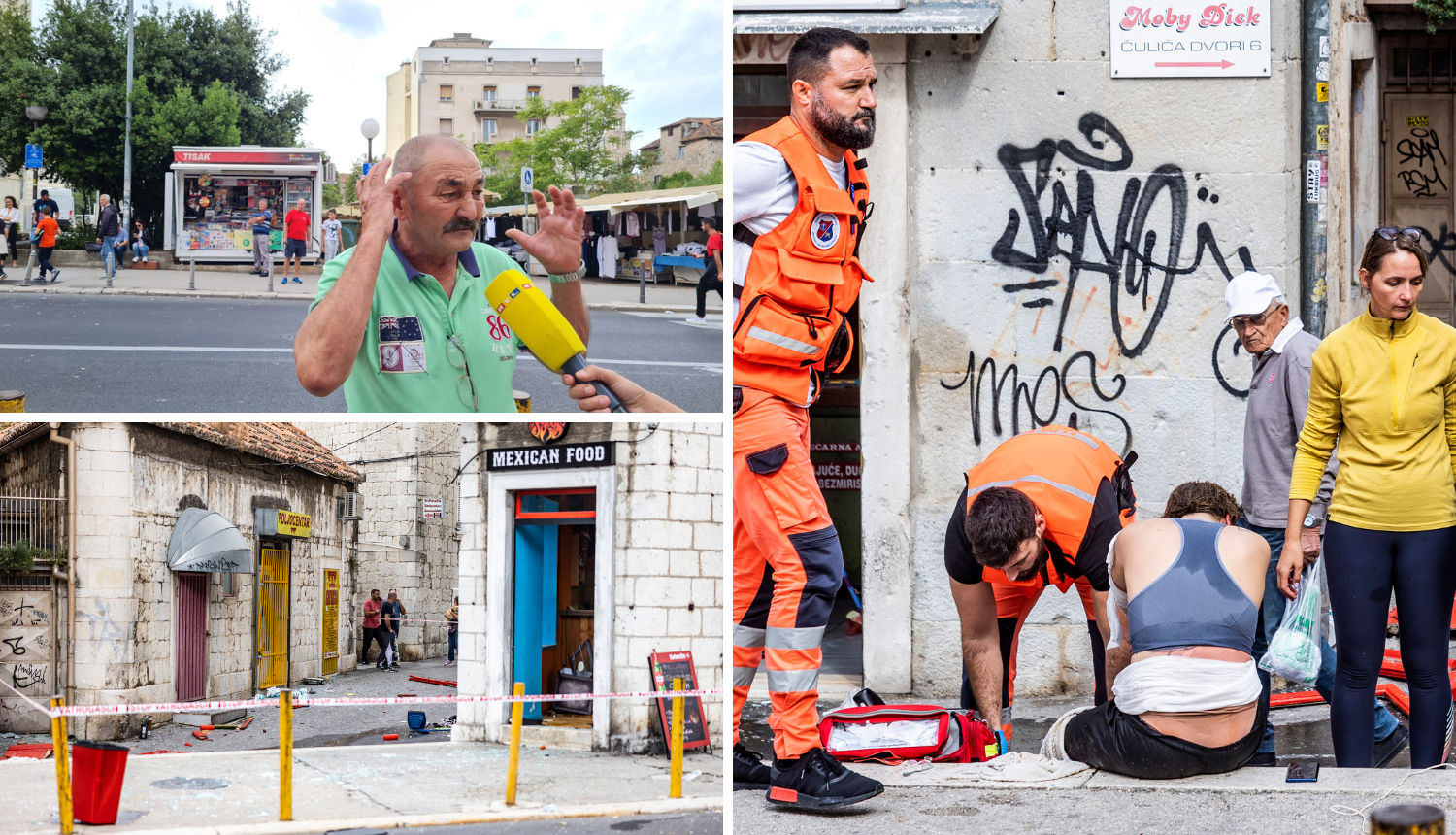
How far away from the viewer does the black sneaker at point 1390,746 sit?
544 centimetres

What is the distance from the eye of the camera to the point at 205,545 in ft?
50.2

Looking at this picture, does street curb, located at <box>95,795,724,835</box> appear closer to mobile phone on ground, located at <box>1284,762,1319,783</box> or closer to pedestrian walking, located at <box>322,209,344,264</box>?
mobile phone on ground, located at <box>1284,762,1319,783</box>

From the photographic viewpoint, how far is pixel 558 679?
12.7 meters

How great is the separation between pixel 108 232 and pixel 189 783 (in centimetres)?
578

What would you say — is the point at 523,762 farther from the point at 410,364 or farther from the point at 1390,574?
the point at 410,364

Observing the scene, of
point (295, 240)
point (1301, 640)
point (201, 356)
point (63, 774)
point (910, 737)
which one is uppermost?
point (295, 240)

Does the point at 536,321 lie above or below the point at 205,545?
above

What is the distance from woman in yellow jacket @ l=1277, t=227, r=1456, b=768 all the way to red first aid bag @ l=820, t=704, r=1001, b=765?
1336 mm

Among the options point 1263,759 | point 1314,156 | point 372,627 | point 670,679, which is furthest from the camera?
point 372,627

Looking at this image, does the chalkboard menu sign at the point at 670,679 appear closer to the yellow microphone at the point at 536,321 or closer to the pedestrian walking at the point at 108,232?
the pedestrian walking at the point at 108,232

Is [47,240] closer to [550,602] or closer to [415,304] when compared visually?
[415,304]

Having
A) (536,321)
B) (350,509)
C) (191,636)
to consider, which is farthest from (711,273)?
(350,509)

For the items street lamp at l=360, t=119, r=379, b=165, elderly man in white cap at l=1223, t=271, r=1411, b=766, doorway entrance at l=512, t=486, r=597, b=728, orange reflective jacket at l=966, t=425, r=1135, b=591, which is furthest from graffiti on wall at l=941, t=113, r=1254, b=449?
doorway entrance at l=512, t=486, r=597, b=728

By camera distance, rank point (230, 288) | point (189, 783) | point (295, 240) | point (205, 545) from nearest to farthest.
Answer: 1. point (295, 240)
2. point (230, 288)
3. point (189, 783)
4. point (205, 545)
